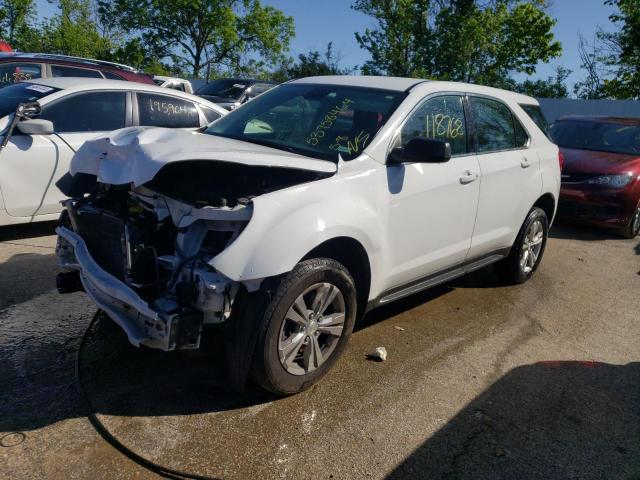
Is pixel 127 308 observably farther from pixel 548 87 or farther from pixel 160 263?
pixel 548 87

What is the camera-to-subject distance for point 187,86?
1098cm

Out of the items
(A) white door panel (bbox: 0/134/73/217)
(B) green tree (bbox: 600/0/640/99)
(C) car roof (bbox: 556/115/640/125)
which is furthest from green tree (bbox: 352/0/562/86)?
(A) white door panel (bbox: 0/134/73/217)

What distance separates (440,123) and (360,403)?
83.6 inches

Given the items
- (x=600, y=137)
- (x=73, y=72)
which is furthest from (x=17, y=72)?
(x=600, y=137)

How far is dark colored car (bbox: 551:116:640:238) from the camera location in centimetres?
759

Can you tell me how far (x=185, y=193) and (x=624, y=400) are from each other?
2.99m

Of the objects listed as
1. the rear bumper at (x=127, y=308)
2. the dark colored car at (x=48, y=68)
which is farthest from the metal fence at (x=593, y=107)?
the rear bumper at (x=127, y=308)

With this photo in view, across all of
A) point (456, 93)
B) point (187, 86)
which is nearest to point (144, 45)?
point (187, 86)

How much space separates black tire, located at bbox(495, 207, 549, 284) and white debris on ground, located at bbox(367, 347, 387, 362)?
6.76ft

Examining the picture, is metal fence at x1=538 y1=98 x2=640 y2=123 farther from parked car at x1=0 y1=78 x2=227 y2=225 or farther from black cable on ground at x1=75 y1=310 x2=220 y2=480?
black cable on ground at x1=75 y1=310 x2=220 y2=480

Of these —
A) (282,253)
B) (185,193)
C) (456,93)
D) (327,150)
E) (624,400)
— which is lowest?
(624,400)

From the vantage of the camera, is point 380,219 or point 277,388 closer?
point 277,388

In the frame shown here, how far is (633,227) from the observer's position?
7836mm

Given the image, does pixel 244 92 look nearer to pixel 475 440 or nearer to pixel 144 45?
pixel 475 440
